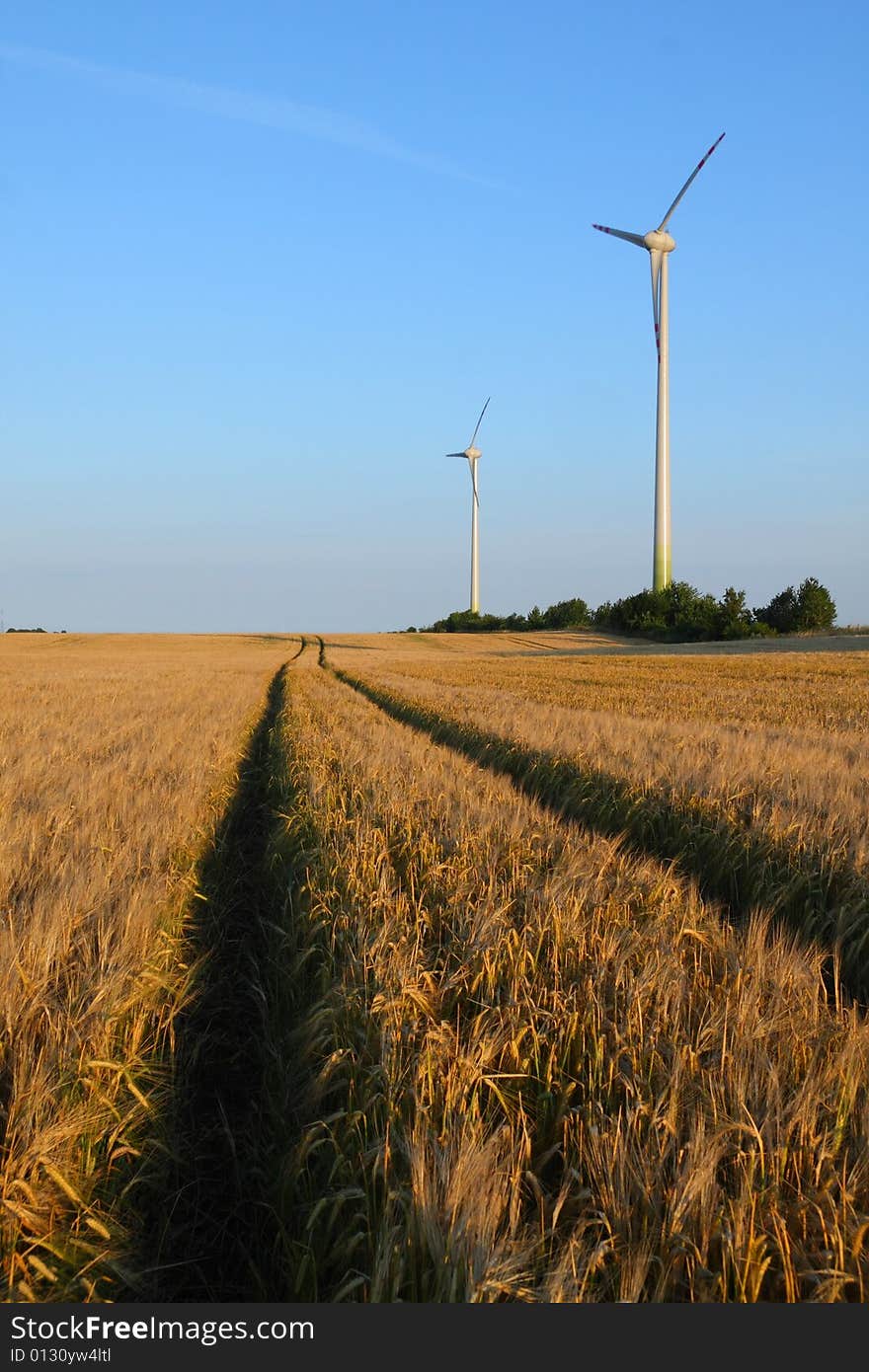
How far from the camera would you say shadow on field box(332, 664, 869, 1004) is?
4.91m

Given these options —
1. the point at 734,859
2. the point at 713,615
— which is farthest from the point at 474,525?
the point at 734,859

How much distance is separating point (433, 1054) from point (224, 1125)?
3.65ft

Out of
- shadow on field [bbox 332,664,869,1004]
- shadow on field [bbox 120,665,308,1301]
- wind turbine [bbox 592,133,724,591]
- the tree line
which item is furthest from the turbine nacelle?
shadow on field [bbox 120,665,308,1301]

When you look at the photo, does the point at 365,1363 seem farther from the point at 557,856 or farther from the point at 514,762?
the point at 514,762

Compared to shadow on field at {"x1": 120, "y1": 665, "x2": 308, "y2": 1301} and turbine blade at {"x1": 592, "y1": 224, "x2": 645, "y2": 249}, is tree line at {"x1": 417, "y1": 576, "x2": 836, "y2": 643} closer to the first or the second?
turbine blade at {"x1": 592, "y1": 224, "x2": 645, "y2": 249}

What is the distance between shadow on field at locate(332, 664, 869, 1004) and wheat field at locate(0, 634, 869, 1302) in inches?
1.2

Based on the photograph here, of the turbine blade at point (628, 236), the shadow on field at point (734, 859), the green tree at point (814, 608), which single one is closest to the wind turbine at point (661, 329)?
the turbine blade at point (628, 236)

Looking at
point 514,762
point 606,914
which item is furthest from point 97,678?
point 606,914

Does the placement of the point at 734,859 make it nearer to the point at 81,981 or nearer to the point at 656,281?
Result: the point at 81,981

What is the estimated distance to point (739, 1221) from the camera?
6.68 feet

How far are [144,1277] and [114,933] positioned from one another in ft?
5.62

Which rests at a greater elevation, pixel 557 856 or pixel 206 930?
pixel 557 856

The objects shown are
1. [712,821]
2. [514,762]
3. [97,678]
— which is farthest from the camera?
[97,678]

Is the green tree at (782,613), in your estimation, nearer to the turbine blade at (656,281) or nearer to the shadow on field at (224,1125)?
the turbine blade at (656,281)
